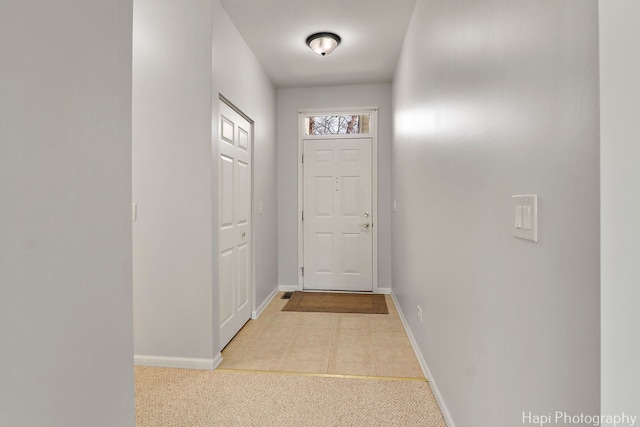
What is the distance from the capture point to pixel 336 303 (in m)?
3.86

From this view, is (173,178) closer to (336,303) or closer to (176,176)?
(176,176)

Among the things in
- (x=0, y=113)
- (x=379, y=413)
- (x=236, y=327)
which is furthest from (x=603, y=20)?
(x=236, y=327)

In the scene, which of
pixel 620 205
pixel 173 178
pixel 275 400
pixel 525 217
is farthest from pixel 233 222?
pixel 620 205

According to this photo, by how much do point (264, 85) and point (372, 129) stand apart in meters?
1.42

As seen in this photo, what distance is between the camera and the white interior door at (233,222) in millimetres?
2623

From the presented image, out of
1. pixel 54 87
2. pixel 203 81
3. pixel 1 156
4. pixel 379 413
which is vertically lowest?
pixel 379 413

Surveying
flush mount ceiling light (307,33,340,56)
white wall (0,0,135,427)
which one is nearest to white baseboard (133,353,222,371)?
white wall (0,0,135,427)

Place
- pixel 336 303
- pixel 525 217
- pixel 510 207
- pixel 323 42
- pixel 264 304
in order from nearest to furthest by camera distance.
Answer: pixel 525 217
pixel 510 207
pixel 323 42
pixel 264 304
pixel 336 303

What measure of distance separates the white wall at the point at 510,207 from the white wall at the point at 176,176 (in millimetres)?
1465

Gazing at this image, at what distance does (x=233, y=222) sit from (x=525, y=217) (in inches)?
92.3

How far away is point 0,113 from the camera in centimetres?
66

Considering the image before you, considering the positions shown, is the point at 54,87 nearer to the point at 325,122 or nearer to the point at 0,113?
the point at 0,113

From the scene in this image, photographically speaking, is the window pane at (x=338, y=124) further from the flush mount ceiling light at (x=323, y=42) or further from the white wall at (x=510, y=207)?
the white wall at (x=510, y=207)
